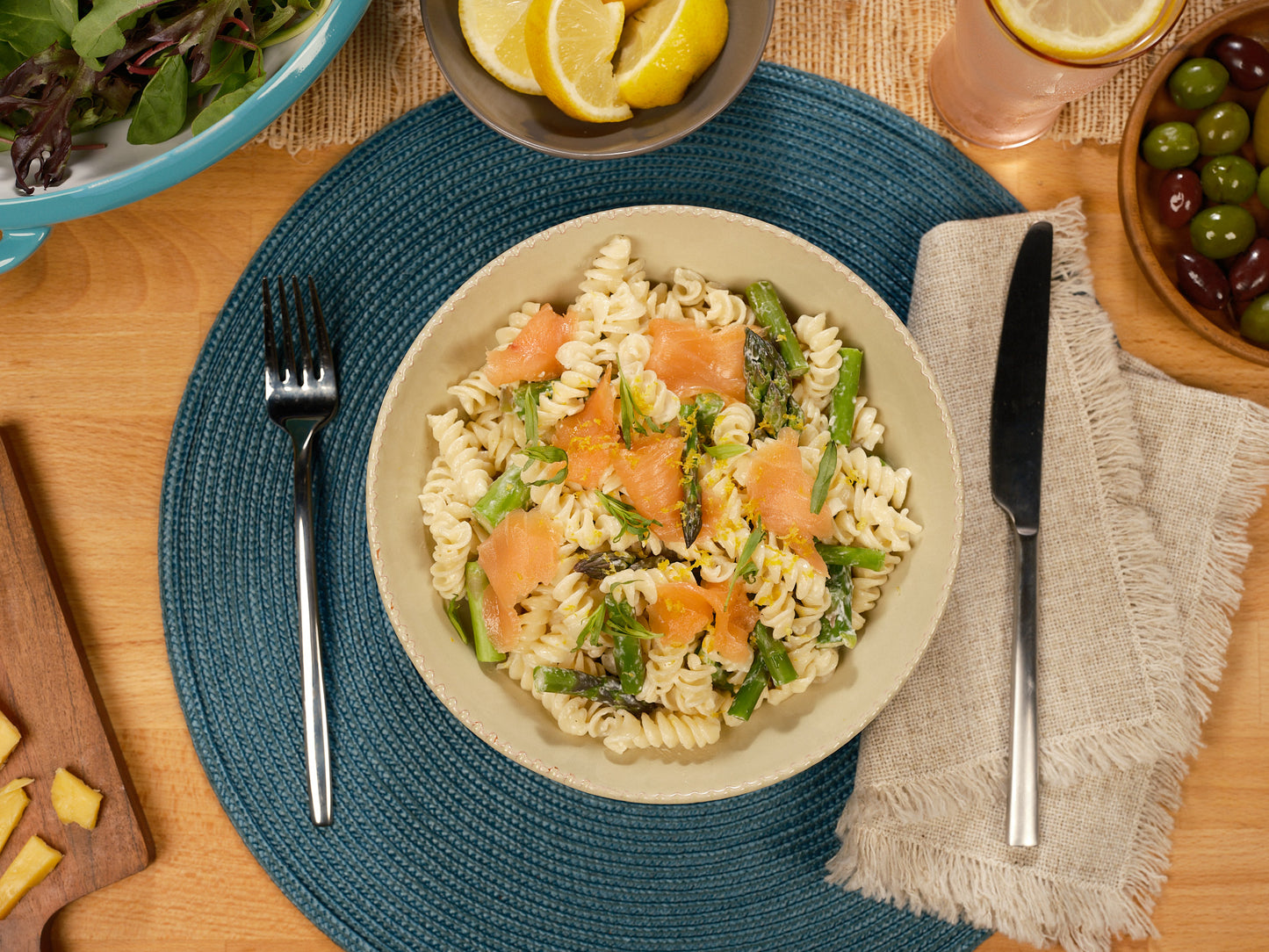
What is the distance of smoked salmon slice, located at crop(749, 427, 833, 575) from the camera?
1.98 m

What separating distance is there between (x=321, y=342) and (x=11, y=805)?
1.57 meters

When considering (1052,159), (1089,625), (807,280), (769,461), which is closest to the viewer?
(769,461)

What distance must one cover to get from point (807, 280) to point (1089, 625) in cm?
119

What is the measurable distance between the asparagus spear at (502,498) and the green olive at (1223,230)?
1.91 m

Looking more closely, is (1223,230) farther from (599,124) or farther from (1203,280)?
(599,124)

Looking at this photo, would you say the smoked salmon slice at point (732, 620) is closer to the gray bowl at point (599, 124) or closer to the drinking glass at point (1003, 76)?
the gray bowl at point (599, 124)

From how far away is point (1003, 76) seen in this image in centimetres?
215

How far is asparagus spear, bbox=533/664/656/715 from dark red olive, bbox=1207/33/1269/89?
2268 millimetres

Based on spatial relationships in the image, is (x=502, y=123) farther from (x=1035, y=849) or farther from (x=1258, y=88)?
(x=1035, y=849)

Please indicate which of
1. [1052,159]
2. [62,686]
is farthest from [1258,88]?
[62,686]

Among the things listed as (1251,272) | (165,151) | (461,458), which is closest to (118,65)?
(165,151)

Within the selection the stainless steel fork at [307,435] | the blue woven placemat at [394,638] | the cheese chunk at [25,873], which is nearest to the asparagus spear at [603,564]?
the blue woven placemat at [394,638]

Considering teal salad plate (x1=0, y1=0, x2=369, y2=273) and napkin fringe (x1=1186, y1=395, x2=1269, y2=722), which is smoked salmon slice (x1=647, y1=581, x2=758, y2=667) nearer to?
napkin fringe (x1=1186, y1=395, x2=1269, y2=722)

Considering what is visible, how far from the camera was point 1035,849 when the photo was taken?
2299 millimetres
